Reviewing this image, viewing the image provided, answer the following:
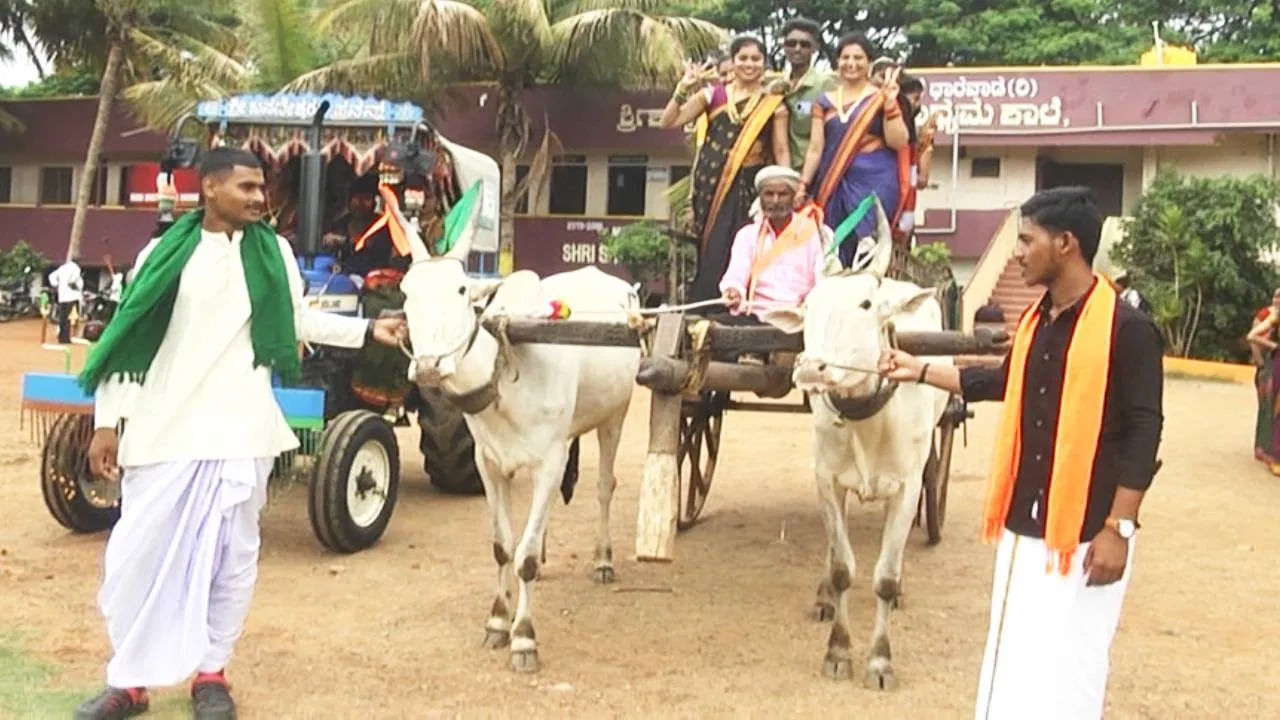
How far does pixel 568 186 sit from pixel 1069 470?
901 inches

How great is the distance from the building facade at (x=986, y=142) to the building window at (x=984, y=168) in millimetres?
21

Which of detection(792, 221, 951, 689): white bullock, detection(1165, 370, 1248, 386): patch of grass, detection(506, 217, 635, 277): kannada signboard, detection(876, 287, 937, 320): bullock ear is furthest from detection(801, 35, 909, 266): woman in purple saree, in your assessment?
detection(506, 217, 635, 277): kannada signboard

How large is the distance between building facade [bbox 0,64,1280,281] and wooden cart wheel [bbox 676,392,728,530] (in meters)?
14.2

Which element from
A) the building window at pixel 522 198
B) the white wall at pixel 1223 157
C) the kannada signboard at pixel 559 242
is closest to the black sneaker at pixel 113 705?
the kannada signboard at pixel 559 242


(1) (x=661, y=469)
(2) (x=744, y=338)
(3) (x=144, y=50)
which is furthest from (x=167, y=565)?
(3) (x=144, y=50)

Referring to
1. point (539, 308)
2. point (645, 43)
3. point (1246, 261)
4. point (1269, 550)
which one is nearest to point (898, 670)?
point (539, 308)

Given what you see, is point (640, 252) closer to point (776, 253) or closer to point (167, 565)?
point (776, 253)

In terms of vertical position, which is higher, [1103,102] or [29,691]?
[1103,102]

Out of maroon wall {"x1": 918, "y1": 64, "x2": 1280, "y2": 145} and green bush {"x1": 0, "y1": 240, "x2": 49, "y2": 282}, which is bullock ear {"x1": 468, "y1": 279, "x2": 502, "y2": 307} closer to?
maroon wall {"x1": 918, "y1": 64, "x2": 1280, "y2": 145}

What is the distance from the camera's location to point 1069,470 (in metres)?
3.27

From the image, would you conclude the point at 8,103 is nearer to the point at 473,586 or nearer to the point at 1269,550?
the point at 473,586

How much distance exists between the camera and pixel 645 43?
20609 millimetres

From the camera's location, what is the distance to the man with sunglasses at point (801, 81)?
6992 mm

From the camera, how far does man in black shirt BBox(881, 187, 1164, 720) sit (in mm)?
3246
